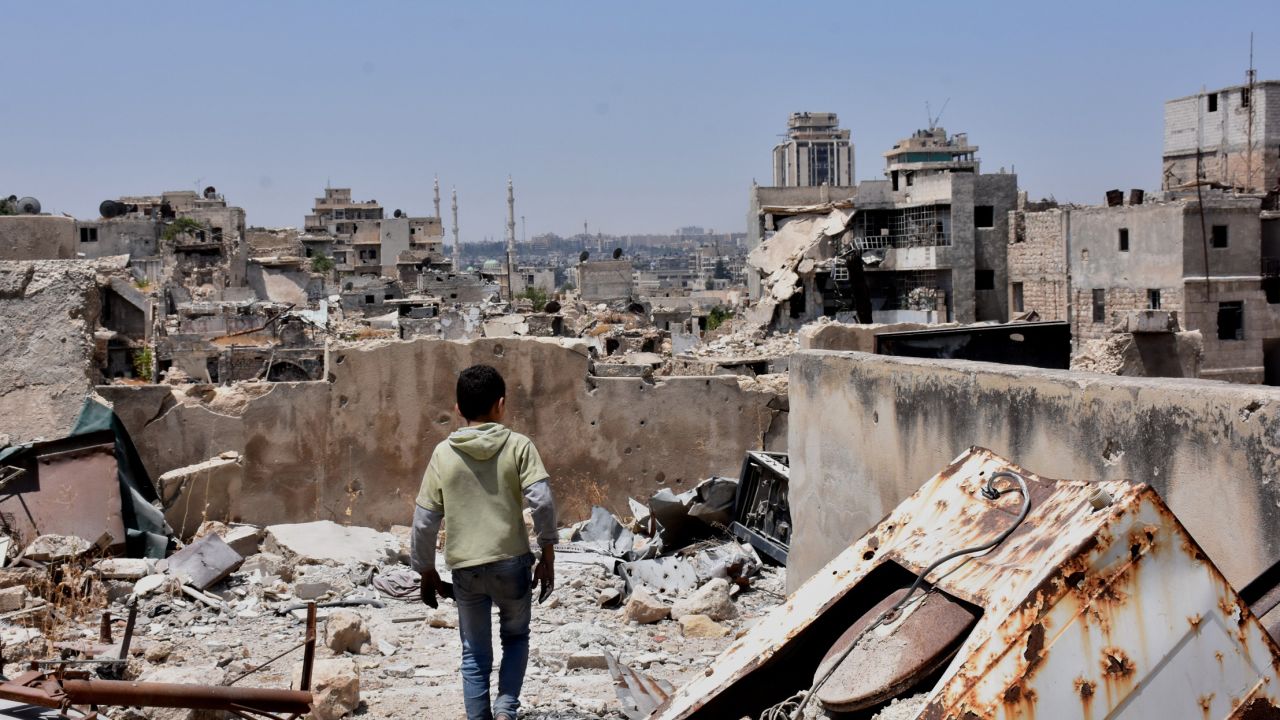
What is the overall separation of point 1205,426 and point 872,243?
3449cm

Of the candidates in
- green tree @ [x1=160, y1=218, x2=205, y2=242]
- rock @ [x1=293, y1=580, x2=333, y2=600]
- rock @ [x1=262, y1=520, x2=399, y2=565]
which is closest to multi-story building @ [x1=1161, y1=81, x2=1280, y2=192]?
rock @ [x1=262, y1=520, x2=399, y2=565]

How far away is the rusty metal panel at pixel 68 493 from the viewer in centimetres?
682

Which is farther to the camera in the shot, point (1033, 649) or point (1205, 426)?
point (1205, 426)

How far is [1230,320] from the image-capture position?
28453 millimetres

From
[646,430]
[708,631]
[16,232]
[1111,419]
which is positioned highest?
[16,232]

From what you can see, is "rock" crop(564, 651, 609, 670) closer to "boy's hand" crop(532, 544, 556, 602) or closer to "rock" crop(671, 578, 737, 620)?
"rock" crop(671, 578, 737, 620)

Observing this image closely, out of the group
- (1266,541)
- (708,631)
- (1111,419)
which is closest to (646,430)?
(708,631)

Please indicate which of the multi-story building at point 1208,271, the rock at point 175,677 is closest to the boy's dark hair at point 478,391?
the rock at point 175,677

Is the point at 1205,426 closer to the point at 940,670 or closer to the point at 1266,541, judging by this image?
the point at 1266,541

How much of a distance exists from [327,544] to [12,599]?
2.07 metres

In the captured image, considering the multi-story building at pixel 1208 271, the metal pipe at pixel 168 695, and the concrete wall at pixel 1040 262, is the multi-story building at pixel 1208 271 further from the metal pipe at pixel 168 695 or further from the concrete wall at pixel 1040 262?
the metal pipe at pixel 168 695

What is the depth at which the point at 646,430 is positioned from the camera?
871 cm

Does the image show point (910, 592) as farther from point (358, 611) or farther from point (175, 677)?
point (358, 611)

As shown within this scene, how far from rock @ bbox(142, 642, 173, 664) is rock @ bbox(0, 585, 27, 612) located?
807mm
